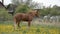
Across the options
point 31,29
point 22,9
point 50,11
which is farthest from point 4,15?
point 50,11

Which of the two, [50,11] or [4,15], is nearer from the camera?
[50,11]

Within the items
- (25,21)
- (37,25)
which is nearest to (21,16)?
(25,21)

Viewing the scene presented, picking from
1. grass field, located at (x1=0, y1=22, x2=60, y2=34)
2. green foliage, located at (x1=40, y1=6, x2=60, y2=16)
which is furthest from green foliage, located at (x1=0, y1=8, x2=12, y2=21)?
green foliage, located at (x1=40, y1=6, x2=60, y2=16)

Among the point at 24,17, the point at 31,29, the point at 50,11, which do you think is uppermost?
the point at 50,11

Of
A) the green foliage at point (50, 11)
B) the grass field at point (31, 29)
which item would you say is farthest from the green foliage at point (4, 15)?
the green foliage at point (50, 11)

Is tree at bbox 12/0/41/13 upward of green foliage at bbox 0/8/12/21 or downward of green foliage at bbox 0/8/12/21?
upward

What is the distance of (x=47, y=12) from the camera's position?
292 centimetres

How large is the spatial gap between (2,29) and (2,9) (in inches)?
12.6

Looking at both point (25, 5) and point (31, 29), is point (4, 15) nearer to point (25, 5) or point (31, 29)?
point (25, 5)

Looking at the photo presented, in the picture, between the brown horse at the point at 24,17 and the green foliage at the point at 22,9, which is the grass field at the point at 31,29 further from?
the green foliage at the point at 22,9

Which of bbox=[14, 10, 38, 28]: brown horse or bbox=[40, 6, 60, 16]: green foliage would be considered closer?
bbox=[40, 6, 60, 16]: green foliage

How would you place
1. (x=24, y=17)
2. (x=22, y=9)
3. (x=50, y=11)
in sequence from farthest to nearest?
(x=24, y=17) → (x=22, y=9) → (x=50, y=11)

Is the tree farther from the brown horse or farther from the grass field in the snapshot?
the grass field

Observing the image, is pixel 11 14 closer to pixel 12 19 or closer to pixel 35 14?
pixel 12 19
